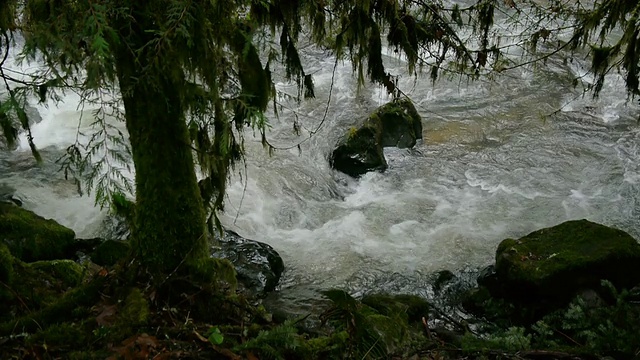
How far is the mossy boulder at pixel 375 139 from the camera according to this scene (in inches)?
408

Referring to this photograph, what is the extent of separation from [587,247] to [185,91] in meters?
5.53

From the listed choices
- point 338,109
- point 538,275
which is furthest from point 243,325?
point 338,109

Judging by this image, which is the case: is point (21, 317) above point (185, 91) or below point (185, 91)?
below

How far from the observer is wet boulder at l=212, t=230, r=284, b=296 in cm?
669

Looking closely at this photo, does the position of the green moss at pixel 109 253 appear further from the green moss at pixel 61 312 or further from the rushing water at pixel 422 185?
the green moss at pixel 61 312

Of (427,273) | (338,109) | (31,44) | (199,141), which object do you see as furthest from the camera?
(338,109)

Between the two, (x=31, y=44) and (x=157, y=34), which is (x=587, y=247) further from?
(x=31, y=44)

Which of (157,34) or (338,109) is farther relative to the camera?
(338,109)

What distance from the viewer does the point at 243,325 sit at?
11.4 ft

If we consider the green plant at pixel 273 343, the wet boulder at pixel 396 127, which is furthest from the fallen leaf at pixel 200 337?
the wet boulder at pixel 396 127

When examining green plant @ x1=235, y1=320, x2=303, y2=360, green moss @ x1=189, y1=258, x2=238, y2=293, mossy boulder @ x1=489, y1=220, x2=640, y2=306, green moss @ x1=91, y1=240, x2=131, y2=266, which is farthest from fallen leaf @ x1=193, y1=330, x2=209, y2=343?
mossy boulder @ x1=489, y1=220, x2=640, y2=306

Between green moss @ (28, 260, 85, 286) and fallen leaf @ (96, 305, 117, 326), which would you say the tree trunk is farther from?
green moss @ (28, 260, 85, 286)

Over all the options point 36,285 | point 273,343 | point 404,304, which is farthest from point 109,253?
point 273,343

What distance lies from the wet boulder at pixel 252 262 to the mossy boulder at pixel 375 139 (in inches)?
136
